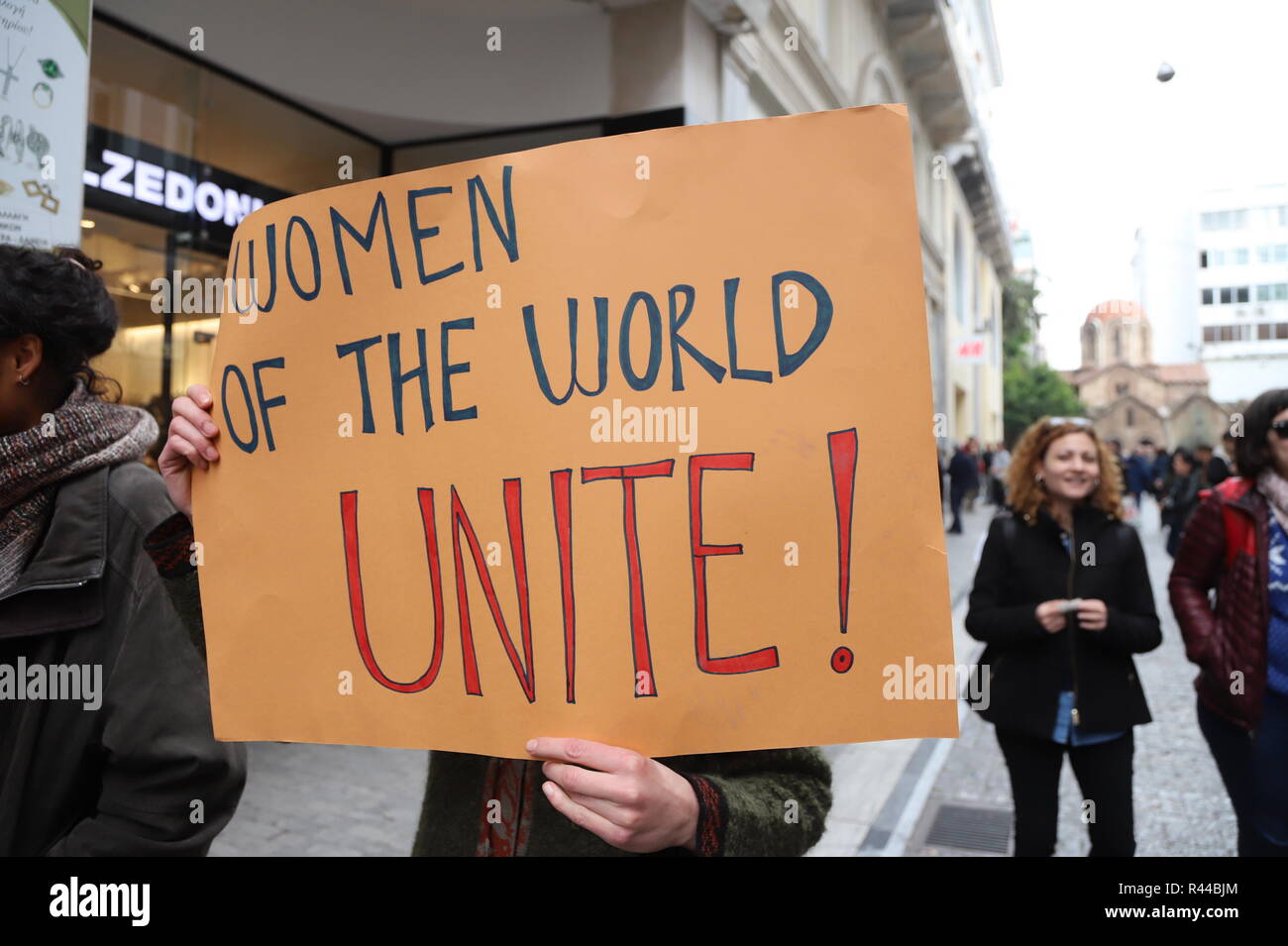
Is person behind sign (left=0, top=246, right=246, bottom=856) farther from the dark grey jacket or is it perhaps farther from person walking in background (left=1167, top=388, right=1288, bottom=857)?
Answer: person walking in background (left=1167, top=388, right=1288, bottom=857)

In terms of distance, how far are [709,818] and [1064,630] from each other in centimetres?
212

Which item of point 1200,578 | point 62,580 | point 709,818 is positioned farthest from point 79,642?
point 1200,578

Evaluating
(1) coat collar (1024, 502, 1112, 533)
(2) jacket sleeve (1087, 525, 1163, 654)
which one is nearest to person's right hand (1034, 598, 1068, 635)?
(2) jacket sleeve (1087, 525, 1163, 654)

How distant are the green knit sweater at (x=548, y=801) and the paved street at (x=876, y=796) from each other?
2672 millimetres

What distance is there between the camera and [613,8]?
6.13 m

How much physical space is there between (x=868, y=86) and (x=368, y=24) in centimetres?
701

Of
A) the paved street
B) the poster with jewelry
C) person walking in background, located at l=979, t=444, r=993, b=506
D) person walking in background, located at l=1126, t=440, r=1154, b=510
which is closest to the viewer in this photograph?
the poster with jewelry

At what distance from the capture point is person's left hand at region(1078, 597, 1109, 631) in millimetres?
2803

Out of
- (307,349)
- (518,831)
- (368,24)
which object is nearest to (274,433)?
(307,349)

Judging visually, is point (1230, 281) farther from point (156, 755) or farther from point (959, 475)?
point (156, 755)

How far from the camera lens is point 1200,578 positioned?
292cm

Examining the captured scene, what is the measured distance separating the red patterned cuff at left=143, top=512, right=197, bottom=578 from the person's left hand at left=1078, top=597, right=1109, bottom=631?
8.28ft

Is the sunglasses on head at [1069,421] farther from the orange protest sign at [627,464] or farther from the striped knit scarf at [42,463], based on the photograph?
the striped knit scarf at [42,463]

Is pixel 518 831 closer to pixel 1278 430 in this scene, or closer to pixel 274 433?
pixel 274 433
